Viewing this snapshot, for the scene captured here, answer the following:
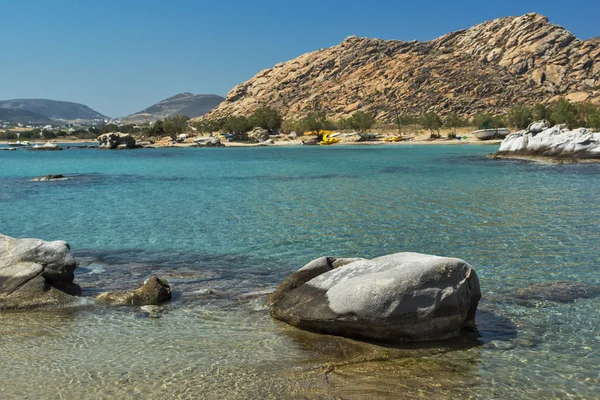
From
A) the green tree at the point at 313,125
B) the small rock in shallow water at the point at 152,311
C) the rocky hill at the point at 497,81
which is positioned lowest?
the small rock in shallow water at the point at 152,311

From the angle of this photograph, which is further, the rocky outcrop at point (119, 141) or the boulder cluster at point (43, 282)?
the rocky outcrop at point (119, 141)

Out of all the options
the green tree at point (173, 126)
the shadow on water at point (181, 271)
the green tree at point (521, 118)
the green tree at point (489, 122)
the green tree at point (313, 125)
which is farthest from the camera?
the green tree at point (173, 126)

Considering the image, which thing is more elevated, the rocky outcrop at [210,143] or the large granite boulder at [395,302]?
the large granite boulder at [395,302]

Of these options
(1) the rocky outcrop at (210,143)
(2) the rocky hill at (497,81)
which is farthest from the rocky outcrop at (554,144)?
(2) the rocky hill at (497,81)

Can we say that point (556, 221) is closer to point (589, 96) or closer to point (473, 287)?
point (473, 287)

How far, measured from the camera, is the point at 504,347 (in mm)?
9773

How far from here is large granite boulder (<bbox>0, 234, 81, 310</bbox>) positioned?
1241 centimetres

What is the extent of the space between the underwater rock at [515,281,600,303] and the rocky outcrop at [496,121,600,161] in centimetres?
5141

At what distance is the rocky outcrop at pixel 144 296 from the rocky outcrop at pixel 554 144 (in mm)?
57212

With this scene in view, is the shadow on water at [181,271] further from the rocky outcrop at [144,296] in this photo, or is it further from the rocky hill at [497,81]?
the rocky hill at [497,81]

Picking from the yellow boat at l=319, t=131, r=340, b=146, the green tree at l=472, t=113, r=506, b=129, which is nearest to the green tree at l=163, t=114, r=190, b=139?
the yellow boat at l=319, t=131, r=340, b=146

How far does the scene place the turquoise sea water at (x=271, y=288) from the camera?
838cm

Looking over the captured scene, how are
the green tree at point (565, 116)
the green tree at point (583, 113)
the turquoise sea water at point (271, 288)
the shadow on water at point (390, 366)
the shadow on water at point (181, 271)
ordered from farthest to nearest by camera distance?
the green tree at point (583, 113) < the green tree at point (565, 116) < the shadow on water at point (181, 271) < the turquoise sea water at point (271, 288) < the shadow on water at point (390, 366)

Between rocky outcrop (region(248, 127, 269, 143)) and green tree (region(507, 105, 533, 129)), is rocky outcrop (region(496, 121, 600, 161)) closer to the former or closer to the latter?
green tree (region(507, 105, 533, 129))
